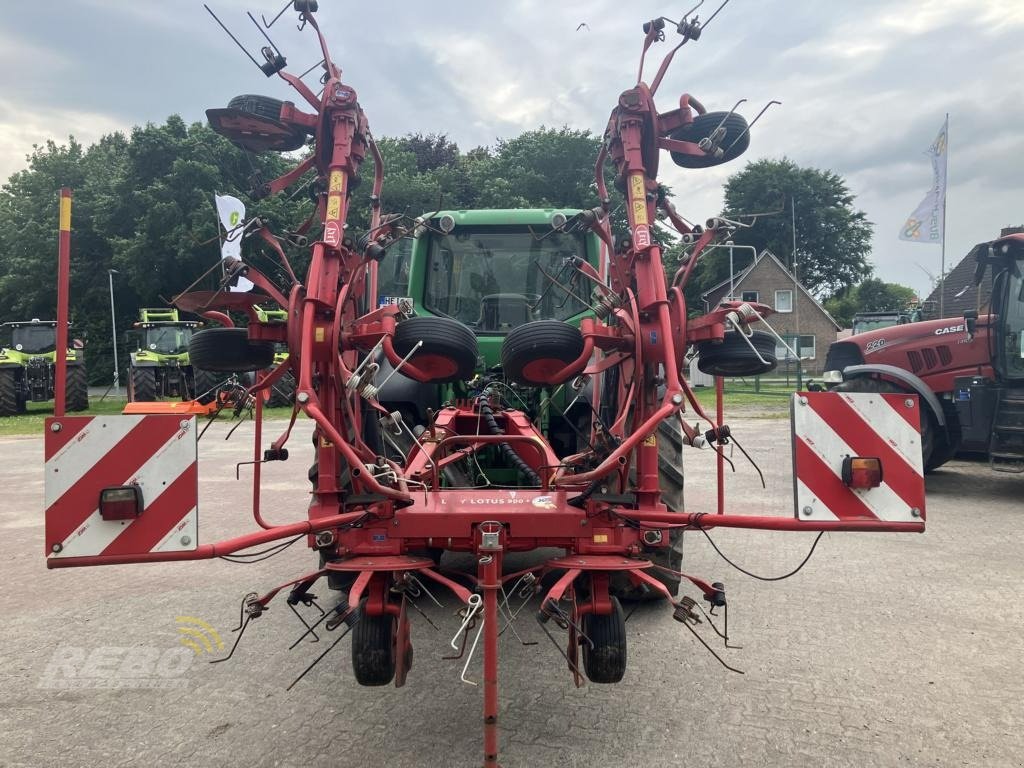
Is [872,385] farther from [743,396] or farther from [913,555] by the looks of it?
[743,396]

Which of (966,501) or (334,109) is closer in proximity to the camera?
(334,109)

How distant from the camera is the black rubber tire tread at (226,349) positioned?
3346 millimetres

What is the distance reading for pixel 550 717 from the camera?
110 inches

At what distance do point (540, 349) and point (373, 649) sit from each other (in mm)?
1329

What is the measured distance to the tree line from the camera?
23719 mm

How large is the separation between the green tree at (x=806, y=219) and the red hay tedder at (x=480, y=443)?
1380 inches

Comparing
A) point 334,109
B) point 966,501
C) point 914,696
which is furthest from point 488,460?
point 966,501

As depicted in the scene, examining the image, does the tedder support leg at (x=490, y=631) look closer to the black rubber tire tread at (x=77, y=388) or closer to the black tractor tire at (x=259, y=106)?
the black tractor tire at (x=259, y=106)

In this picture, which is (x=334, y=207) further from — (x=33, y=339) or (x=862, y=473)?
(x=33, y=339)

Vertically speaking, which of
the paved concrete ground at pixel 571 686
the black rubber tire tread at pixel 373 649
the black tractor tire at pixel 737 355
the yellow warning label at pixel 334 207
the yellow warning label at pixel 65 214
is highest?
the yellow warning label at pixel 334 207

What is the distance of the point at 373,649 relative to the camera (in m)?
2.54

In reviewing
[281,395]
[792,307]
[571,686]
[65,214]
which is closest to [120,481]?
[65,214]

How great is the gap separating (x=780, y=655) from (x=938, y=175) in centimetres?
1717

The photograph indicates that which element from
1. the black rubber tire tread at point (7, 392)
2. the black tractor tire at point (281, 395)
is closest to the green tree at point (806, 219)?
the black tractor tire at point (281, 395)
